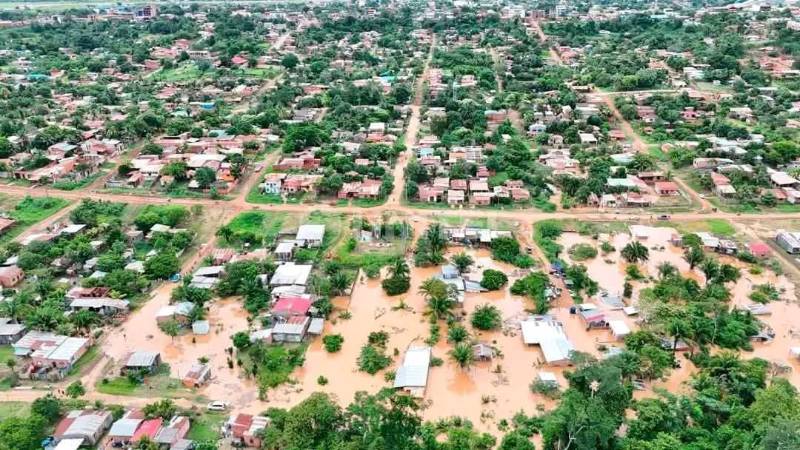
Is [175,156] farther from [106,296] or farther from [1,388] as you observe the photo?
[1,388]

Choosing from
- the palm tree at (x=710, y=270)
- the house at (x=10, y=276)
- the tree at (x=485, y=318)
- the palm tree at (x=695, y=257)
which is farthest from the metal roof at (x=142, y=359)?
the palm tree at (x=695, y=257)

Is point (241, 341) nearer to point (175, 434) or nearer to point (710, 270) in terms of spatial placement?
point (175, 434)

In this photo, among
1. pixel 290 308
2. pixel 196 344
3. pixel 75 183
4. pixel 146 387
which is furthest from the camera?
pixel 75 183

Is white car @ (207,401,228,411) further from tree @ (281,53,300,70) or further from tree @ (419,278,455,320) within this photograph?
tree @ (281,53,300,70)

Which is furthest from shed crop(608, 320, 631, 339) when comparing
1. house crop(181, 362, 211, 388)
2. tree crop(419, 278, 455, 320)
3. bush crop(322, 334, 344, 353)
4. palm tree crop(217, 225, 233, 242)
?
palm tree crop(217, 225, 233, 242)

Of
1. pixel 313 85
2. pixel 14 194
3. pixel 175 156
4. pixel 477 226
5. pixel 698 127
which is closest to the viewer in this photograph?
pixel 477 226

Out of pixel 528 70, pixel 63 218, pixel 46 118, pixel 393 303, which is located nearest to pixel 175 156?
pixel 63 218

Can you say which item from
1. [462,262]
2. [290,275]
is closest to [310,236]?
[290,275]
